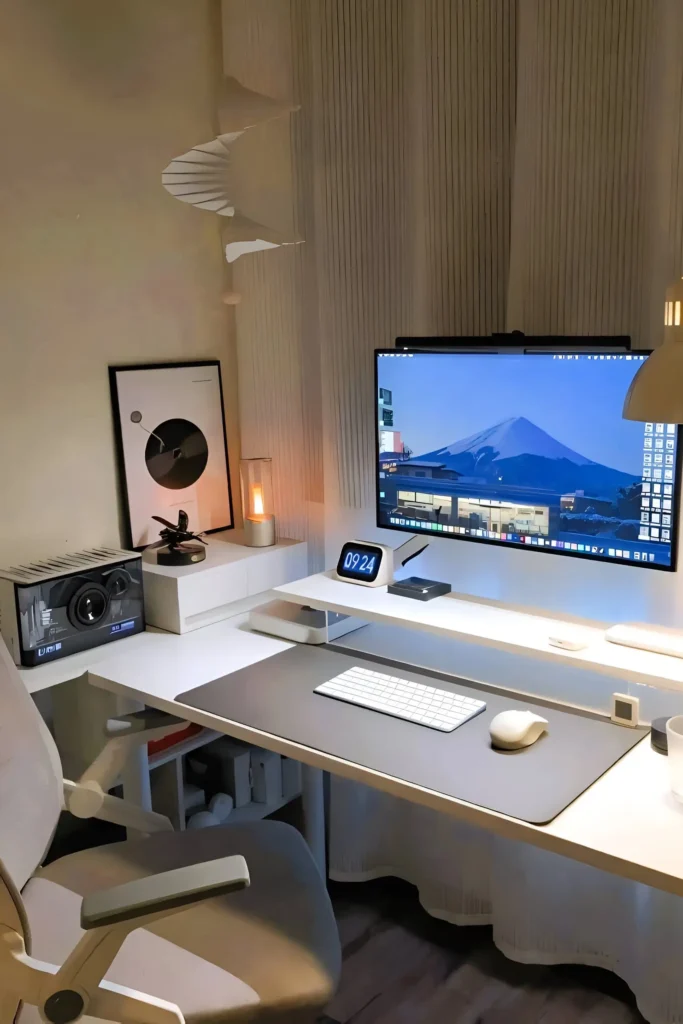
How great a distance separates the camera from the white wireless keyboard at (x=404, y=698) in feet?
5.44

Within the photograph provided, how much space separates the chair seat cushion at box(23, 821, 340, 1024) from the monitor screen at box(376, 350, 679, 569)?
756mm

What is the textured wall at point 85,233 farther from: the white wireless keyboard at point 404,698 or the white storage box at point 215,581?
the white wireless keyboard at point 404,698

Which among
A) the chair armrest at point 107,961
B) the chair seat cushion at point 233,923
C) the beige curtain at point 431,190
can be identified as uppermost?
the beige curtain at point 431,190

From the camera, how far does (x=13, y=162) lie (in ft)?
6.68

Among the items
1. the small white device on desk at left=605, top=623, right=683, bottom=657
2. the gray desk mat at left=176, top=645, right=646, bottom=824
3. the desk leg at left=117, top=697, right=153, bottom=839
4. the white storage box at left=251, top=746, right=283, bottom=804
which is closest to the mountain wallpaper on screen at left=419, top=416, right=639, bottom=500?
the small white device on desk at left=605, top=623, right=683, bottom=657

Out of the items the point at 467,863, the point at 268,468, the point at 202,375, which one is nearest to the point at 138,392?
the point at 202,375

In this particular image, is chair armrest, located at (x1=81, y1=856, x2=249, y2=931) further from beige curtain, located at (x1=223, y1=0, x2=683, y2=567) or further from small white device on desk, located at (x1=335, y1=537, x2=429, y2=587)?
beige curtain, located at (x1=223, y1=0, x2=683, y2=567)

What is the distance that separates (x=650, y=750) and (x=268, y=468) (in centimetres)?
127

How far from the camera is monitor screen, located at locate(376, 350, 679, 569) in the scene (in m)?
1.69

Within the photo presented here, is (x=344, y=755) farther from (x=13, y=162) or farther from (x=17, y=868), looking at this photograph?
(x=13, y=162)

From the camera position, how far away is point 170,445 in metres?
2.42

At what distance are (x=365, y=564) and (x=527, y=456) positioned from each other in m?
0.49

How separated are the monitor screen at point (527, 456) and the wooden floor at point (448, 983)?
3.17 ft

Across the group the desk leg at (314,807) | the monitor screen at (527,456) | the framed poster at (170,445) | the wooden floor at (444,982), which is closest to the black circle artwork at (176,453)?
the framed poster at (170,445)
